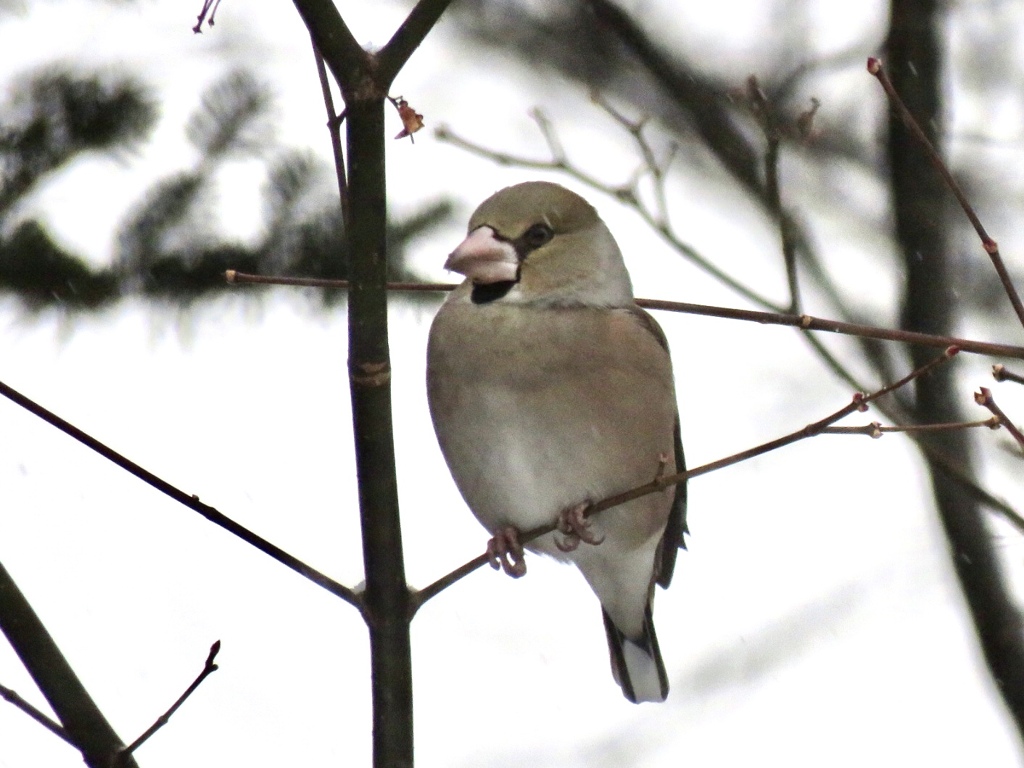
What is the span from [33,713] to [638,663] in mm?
2434

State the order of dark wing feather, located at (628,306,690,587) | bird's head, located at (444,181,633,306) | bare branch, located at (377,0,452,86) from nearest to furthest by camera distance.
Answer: bare branch, located at (377,0,452,86), bird's head, located at (444,181,633,306), dark wing feather, located at (628,306,690,587)

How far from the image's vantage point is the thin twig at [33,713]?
2312 millimetres

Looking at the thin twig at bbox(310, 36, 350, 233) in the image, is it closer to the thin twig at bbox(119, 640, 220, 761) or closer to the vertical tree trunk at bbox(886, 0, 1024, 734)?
the thin twig at bbox(119, 640, 220, 761)

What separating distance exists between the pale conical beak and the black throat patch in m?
0.01

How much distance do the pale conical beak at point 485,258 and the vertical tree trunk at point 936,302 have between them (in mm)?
1197

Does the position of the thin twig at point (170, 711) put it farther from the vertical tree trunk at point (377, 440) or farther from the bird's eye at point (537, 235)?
the bird's eye at point (537, 235)

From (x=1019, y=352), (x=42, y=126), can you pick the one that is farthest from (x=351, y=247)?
(x=1019, y=352)

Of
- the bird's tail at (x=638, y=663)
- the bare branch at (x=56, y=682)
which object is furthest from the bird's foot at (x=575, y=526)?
the bare branch at (x=56, y=682)

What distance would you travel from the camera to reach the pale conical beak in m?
3.47

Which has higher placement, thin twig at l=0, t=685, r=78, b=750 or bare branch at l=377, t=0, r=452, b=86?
bare branch at l=377, t=0, r=452, b=86

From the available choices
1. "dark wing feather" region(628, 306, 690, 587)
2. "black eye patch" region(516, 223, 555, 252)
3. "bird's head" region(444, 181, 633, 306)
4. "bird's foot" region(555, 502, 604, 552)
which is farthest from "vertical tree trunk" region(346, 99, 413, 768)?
"dark wing feather" region(628, 306, 690, 587)

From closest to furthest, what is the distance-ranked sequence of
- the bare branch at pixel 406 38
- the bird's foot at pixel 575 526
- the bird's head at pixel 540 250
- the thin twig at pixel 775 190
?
1. the bare branch at pixel 406 38
2. the thin twig at pixel 775 190
3. the bird's foot at pixel 575 526
4. the bird's head at pixel 540 250

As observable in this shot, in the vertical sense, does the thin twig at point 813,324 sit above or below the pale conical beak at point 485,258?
below

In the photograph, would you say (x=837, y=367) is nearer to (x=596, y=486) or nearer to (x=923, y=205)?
(x=596, y=486)
